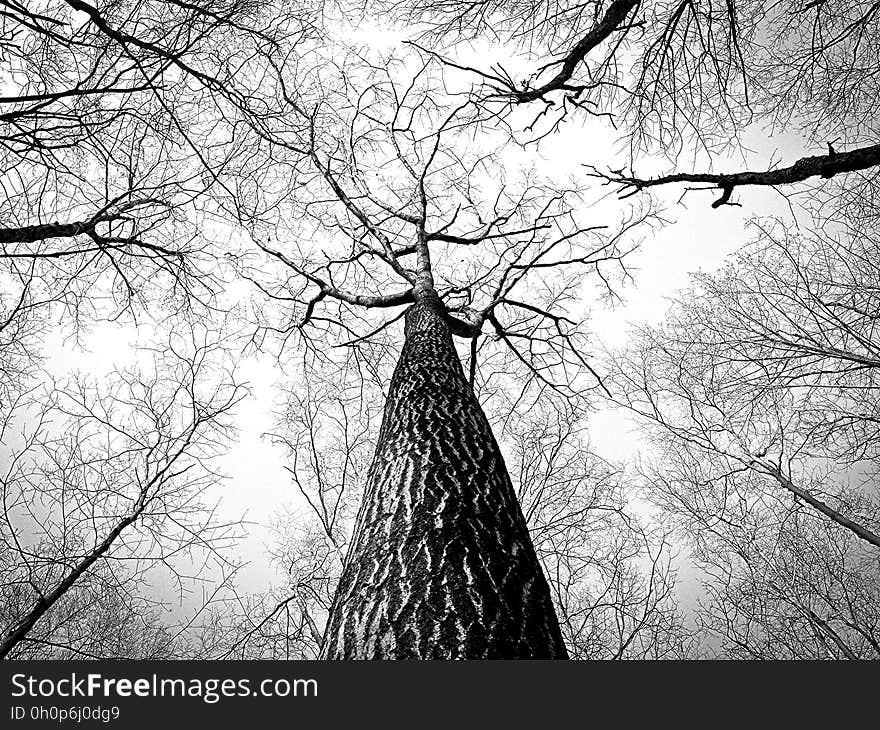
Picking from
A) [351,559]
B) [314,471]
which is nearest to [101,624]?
[314,471]

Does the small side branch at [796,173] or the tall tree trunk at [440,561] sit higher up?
the small side branch at [796,173]

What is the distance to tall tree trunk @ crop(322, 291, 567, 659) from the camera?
184 cm

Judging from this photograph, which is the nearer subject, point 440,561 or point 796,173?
point 440,561

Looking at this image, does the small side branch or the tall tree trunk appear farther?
the small side branch

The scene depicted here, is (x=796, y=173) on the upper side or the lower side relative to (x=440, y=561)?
upper

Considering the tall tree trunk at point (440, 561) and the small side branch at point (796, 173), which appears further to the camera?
the small side branch at point (796, 173)

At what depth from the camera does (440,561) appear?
2141 millimetres

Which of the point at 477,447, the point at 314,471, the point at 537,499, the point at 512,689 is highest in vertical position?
the point at 314,471

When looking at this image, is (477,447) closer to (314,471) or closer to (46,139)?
(46,139)

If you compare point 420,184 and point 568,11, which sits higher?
point 420,184

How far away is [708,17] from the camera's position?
11.5 feet

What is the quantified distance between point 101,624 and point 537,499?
673cm

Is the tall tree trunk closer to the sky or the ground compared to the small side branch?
closer to the ground

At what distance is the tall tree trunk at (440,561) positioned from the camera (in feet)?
6.04
